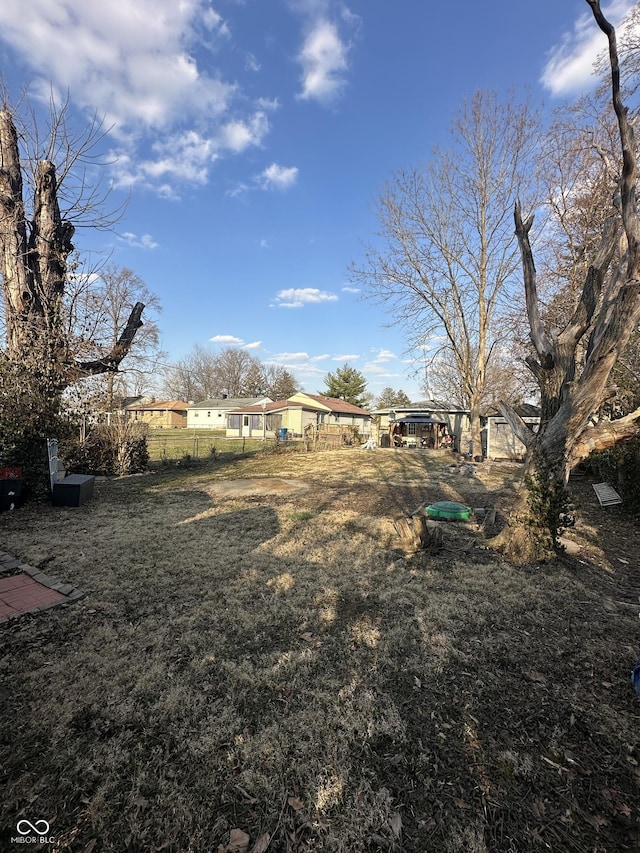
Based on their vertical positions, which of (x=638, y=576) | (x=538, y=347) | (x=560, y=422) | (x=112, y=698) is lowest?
(x=638, y=576)

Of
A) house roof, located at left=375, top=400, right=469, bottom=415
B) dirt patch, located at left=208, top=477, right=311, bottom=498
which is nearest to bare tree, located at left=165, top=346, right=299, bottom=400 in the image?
house roof, located at left=375, top=400, right=469, bottom=415

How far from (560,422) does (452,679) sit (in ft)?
11.2

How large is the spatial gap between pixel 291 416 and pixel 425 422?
10977mm

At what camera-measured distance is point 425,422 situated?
2561 cm

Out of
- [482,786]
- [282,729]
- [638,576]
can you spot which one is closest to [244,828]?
[282,729]

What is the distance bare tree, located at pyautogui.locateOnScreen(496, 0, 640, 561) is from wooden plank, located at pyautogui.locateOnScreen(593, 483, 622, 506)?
400 cm

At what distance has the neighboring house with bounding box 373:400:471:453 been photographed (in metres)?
25.3

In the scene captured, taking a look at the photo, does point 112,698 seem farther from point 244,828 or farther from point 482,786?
point 482,786

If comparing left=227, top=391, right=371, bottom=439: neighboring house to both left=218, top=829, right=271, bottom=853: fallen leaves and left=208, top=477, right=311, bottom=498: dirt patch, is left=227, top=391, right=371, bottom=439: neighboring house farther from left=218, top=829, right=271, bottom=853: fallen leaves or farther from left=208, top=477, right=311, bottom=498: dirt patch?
left=218, top=829, right=271, bottom=853: fallen leaves

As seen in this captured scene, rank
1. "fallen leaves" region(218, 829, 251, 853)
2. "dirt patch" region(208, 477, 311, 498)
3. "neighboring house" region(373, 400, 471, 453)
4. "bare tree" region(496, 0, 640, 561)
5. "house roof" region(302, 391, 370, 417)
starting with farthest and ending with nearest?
"house roof" region(302, 391, 370, 417) → "neighboring house" region(373, 400, 471, 453) → "dirt patch" region(208, 477, 311, 498) → "bare tree" region(496, 0, 640, 561) → "fallen leaves" region(218, 829, 251, 853)

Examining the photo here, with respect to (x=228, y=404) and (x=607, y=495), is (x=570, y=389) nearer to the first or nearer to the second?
(x=607, y=495)

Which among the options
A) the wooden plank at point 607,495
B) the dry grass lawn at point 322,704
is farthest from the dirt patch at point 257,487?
the wooden plank at point 607,495

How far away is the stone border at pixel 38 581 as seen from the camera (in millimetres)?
3330

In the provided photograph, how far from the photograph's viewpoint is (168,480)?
35.2 ft
